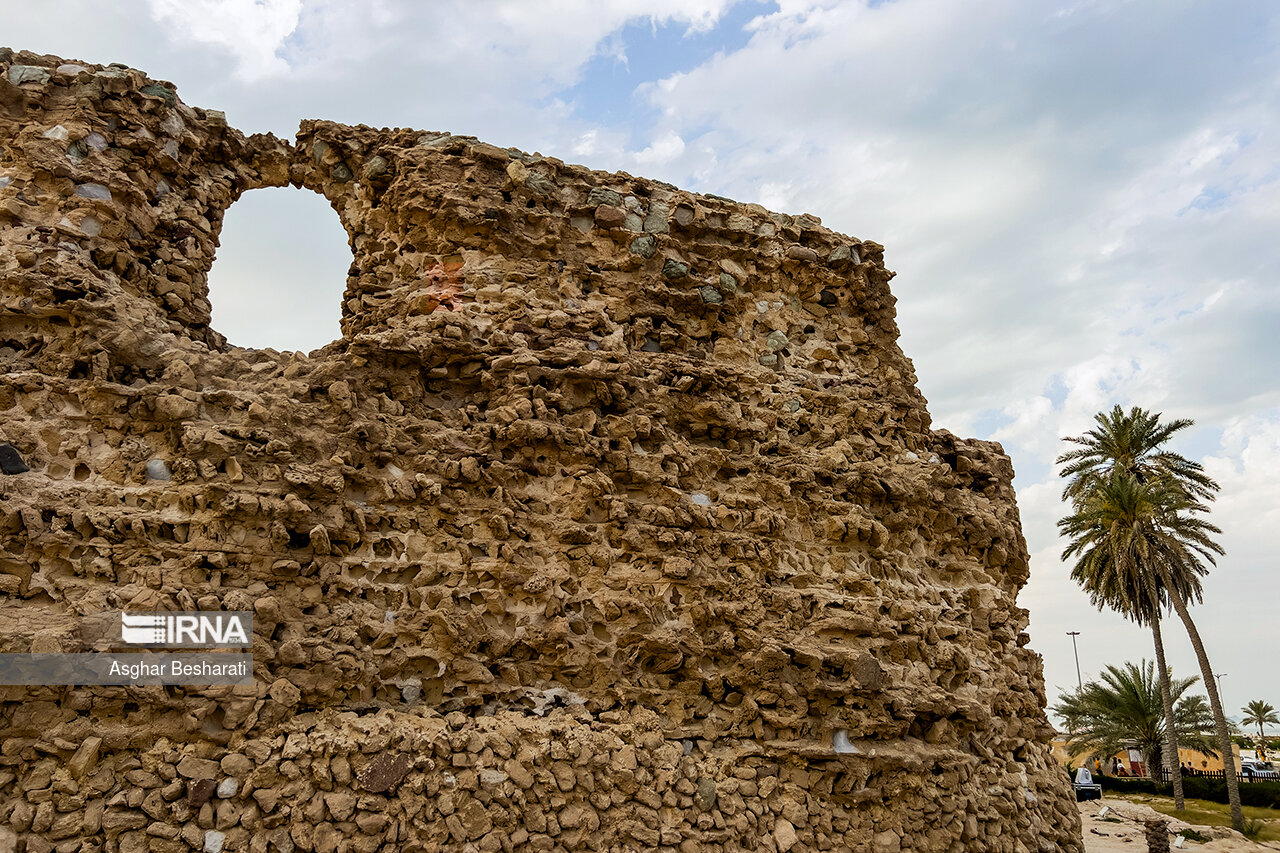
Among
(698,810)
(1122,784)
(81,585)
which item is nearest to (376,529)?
(81,585)

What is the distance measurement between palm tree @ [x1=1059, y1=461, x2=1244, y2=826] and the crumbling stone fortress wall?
17642 millimetres

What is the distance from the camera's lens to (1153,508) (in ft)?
71.9

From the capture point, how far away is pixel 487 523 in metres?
5.25

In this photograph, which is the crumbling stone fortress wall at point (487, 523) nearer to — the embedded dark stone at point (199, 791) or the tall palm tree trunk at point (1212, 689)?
the embedded dark stone at point (199, 791)

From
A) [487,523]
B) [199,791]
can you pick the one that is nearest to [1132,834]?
[487,523]

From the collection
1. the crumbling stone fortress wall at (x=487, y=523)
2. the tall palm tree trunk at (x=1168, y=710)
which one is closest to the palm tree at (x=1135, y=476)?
the tall palm tree trunk at (x=1168, y=710)

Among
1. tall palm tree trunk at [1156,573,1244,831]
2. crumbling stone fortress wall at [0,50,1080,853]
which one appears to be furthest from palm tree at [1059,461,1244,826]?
crumbling stone fortress wall at [0,50,1080,853]

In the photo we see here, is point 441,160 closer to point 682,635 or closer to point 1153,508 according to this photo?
point 682,635

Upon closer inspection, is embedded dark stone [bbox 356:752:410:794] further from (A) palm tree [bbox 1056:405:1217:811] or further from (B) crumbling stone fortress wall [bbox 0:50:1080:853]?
(A) palm tree [bbox 1056:405:1217:811]

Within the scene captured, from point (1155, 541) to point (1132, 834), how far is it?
787 centimetres

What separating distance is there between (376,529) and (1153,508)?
2262 centimetres

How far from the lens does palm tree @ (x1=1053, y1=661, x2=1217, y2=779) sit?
2552 cm

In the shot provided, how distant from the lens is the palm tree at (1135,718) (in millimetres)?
25516

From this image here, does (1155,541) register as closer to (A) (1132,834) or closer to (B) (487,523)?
(A) (1132,834)
